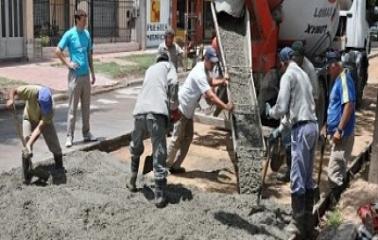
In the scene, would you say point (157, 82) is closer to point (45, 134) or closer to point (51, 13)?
point (45, 134)

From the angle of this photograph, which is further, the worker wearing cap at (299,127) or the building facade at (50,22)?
the building facade at (50,22)

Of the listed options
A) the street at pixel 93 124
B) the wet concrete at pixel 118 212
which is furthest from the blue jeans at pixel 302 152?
the street at pixel 93 124

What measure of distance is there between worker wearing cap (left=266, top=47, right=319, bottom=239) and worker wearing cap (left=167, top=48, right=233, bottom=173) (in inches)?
50.5

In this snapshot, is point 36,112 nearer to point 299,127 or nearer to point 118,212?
point 118,212

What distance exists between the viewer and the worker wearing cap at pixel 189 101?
7180 mm

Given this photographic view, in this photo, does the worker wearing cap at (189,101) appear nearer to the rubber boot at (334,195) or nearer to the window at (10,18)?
the rubber boot at (334,195)

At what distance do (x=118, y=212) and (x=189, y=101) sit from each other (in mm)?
2060

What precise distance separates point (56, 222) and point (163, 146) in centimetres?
145

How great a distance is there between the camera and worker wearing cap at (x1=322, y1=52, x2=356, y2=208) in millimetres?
6832

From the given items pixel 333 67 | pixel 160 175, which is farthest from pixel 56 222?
pixel 333 67

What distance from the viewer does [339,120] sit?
23.0 feet

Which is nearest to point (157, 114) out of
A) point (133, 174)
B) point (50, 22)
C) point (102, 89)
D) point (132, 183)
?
point (133, 174)

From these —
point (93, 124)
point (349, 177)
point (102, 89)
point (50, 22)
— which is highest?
point (50, 22)

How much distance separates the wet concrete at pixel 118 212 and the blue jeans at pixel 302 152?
20.4 inches
